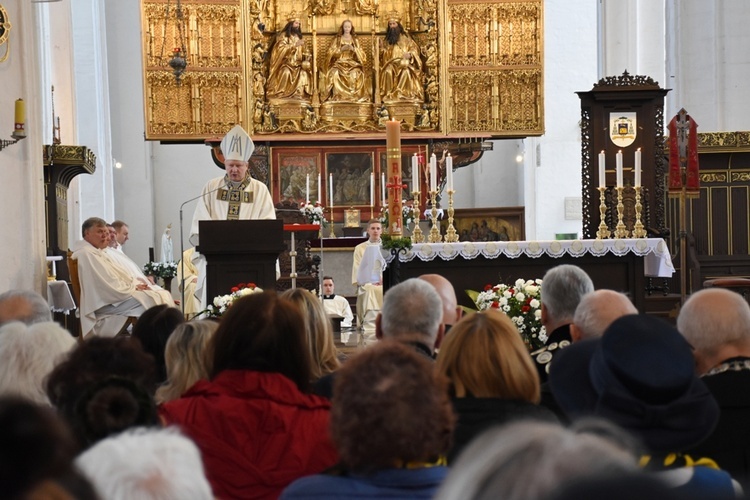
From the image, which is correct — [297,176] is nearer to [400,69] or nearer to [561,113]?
[400,69]

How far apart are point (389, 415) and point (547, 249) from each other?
7192 mm

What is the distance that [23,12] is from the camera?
10.5 meters

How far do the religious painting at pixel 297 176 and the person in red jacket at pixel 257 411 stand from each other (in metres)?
12.9

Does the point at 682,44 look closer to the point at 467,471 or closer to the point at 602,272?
the point at 602,272

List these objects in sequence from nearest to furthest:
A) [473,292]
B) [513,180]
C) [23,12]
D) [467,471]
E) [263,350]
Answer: [467,471]
[263,350]
[473,292]
[23,12]
[513,180]

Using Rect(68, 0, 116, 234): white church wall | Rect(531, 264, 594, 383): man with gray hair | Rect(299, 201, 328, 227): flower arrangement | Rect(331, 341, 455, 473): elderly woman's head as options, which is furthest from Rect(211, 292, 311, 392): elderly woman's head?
Rect(68, 0, 116, 234): white church wall

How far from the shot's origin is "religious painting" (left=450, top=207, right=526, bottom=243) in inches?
826

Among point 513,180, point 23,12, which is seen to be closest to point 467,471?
point 23,12

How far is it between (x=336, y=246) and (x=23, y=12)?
18.0 ft

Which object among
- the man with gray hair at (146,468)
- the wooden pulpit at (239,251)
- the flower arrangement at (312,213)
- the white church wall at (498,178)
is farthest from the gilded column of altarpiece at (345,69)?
the man with gray hair at (146,468)

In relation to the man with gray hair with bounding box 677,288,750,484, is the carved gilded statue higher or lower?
higher

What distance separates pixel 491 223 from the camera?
2148 cm

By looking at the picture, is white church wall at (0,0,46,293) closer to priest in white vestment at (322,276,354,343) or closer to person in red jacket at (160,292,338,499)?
priest in white vestment at (322,276,354,343)

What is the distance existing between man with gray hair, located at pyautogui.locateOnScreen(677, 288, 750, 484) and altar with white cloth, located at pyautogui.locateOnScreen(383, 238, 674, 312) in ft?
18.0
